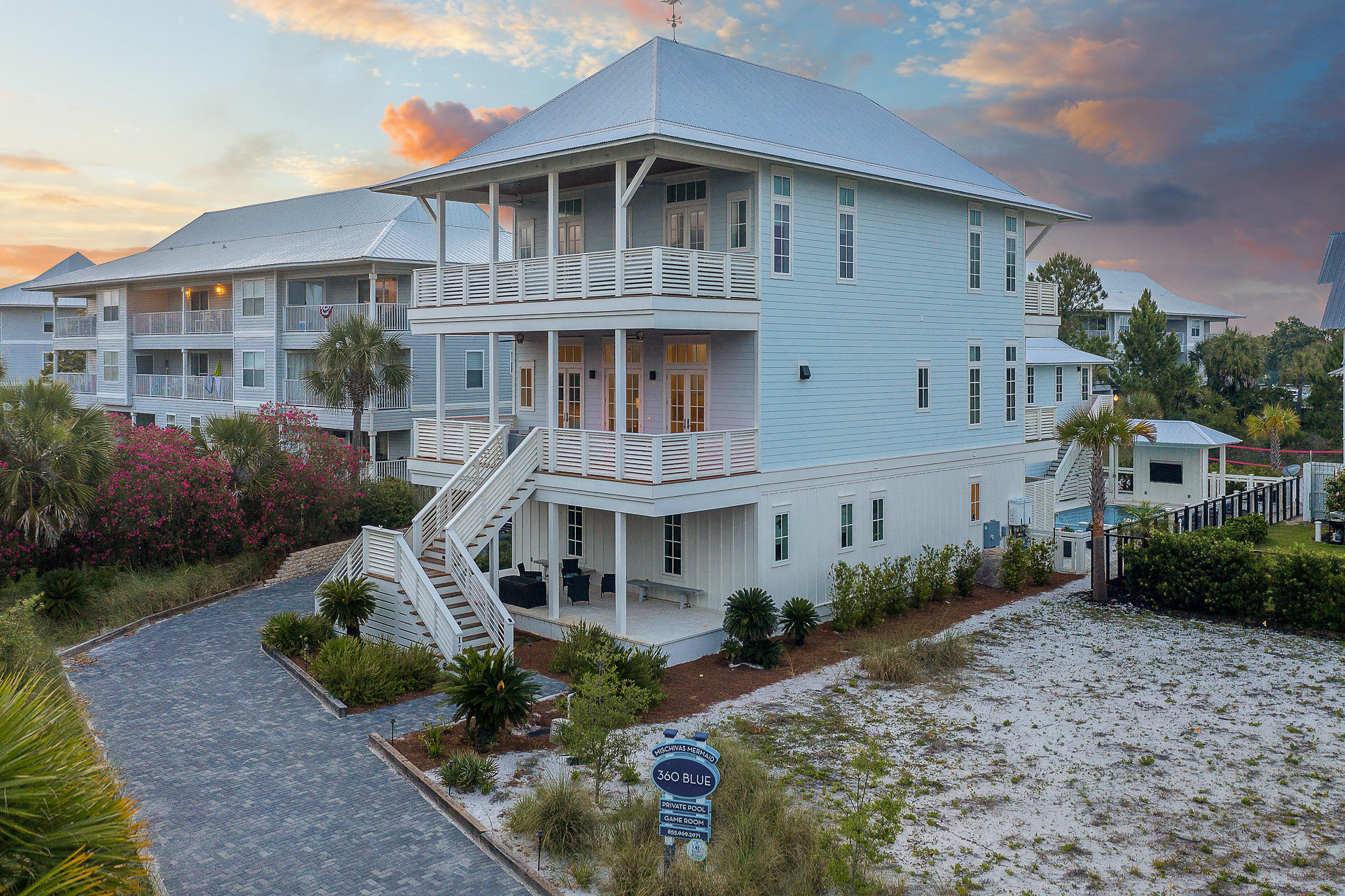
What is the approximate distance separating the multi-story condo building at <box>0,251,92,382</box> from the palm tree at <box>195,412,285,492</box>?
169 ft

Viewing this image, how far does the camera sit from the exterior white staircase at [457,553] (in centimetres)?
1852

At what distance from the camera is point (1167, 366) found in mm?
51094

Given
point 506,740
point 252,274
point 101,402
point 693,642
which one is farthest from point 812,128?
point 101,402

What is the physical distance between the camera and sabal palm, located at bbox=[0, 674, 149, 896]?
6305 millimetres

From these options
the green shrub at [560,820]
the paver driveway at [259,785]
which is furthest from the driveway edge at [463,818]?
the green shrub at [560,820]

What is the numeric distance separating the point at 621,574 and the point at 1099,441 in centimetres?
1142

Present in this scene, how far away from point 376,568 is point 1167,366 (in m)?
43.6

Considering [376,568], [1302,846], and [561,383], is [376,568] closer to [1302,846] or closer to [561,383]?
[561,383]

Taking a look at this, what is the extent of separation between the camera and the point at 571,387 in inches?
955

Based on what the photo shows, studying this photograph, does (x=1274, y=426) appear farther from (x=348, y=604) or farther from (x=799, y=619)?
(x=348, y=604)

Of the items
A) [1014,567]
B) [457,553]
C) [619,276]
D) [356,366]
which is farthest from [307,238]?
[1014,567]

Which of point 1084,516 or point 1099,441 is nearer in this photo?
point 1099,441

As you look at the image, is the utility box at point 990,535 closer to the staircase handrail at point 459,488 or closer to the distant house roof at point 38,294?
the staircase handrail at point 459,488

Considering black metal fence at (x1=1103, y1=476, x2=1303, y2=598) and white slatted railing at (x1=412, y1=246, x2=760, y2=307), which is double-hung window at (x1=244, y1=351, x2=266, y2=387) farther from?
black metal fence at (x1=1103, y1=476, x2=1303, y2=598)
